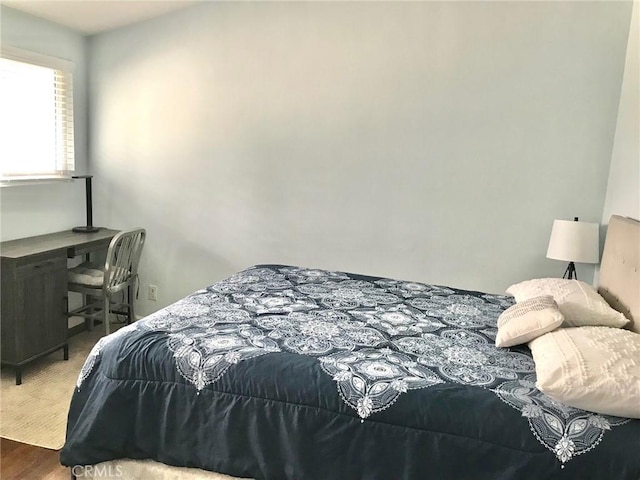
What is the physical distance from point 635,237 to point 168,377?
2.09 meters

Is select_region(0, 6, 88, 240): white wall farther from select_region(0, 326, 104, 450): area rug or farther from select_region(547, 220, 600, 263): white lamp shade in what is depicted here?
select_region(547, 220, 600, 263): white lamp shade

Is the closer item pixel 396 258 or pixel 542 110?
pixel 542 110

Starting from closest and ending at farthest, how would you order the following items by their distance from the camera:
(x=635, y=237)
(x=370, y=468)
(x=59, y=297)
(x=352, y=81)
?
(x=370, y=468)
(x=635, y=237)
(x=59, y=297)
(x=352, y=81)

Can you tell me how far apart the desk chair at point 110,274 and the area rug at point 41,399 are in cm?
31

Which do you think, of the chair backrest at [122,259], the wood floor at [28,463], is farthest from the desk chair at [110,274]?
the wood floor at [28,463]

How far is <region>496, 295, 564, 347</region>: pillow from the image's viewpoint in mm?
2006

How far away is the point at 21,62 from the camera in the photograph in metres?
3.33

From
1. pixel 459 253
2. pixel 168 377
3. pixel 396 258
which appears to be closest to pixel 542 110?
pixel 459 253

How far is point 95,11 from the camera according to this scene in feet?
11.5

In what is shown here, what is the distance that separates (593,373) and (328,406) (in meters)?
0.83

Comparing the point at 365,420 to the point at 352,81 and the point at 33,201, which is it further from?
the point at 33,201

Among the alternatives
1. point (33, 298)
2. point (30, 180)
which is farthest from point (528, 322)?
point (30, 180)

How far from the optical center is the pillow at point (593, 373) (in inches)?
61.7

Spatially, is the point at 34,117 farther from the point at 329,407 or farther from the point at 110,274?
the point at 329,407
